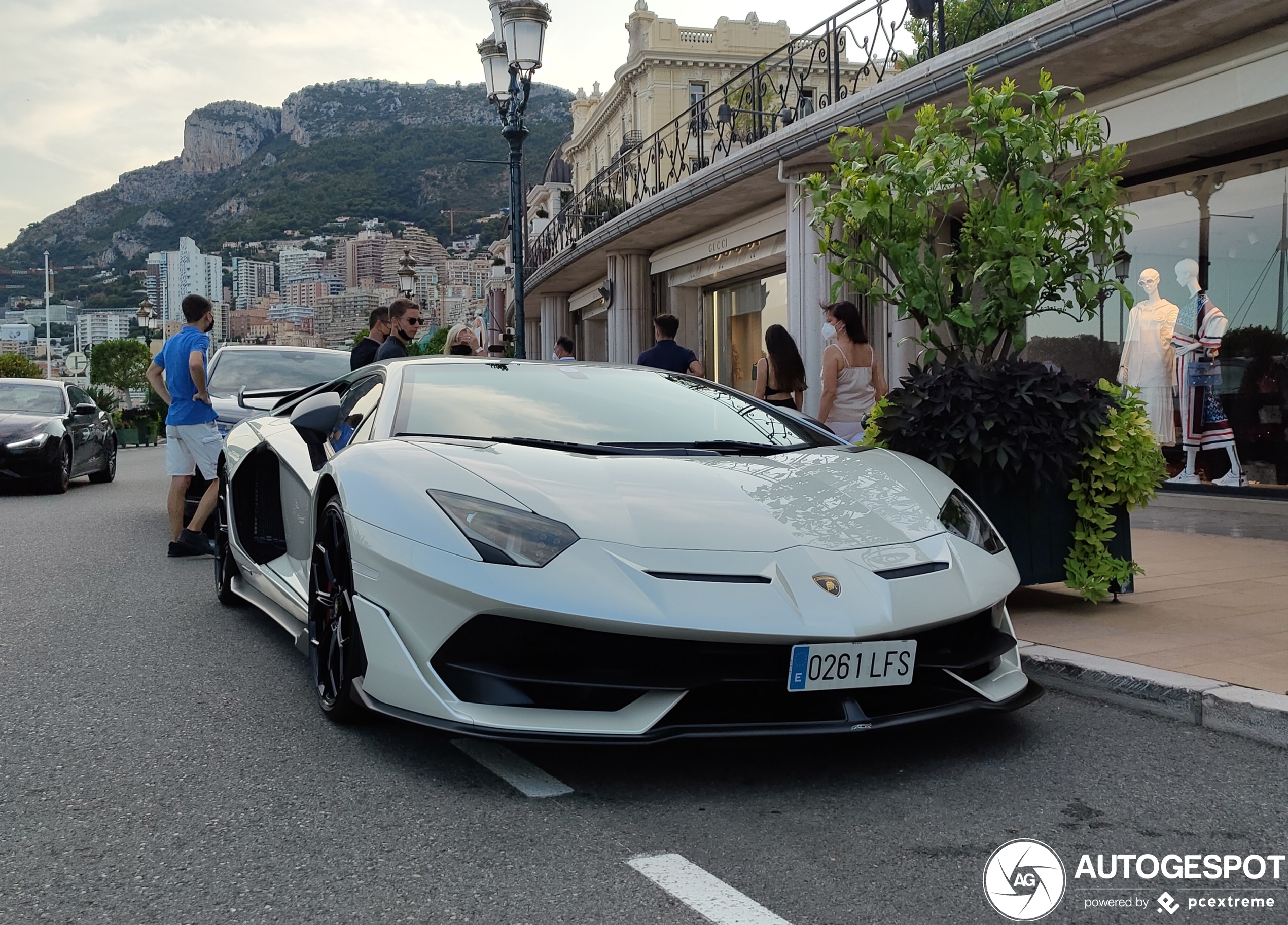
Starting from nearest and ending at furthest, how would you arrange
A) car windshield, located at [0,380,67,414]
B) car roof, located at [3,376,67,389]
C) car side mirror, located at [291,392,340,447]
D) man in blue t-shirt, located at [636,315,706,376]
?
car side mirror, located at [291,392,340,447], man in blue t-shirt, located at [636,315,706,376], car windshield, located at [0,380,67,414], car roof, located at [3,376,67,389]

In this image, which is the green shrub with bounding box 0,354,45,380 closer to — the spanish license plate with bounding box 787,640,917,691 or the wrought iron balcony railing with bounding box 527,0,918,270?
the wrought iron balcony railing with bounding box 527,0,918,270

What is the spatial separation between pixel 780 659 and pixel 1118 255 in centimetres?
400

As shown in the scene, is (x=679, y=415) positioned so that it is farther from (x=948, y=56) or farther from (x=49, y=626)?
(x=948, y=56)

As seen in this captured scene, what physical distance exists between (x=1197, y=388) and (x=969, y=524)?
302 inches

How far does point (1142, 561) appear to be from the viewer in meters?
7.26

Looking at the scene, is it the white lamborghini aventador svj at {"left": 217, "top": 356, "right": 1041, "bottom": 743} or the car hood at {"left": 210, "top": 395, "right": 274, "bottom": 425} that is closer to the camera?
the white lamborghini aventador svj at {"left": 217, "top": 356, "right": 1041, "bottom": 743}

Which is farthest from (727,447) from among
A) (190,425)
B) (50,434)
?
(50,434)

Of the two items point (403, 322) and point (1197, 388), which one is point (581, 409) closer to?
point (403, 322)

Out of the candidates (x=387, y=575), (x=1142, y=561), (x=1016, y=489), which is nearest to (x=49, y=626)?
(x=387, y=575)

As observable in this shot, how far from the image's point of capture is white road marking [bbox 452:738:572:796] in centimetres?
309

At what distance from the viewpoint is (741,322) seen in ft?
58.1

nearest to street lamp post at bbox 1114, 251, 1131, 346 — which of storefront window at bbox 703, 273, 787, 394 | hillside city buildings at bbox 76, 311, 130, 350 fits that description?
storefront window at bbox 703, 273, 787, 394

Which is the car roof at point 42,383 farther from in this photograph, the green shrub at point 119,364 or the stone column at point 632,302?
the green shrub at point 119,364

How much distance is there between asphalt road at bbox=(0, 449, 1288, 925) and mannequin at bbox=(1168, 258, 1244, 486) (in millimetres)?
7081
